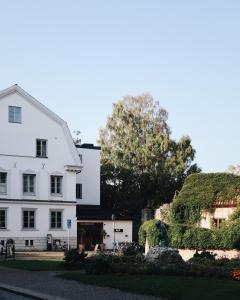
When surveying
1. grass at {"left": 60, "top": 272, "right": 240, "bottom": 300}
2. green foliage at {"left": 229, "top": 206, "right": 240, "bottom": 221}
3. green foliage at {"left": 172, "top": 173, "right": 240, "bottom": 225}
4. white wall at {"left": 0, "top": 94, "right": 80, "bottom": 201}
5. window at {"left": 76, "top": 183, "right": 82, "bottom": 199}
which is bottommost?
grass at {"left": 60, "top": 272, "right": 240, "bottom": 300}

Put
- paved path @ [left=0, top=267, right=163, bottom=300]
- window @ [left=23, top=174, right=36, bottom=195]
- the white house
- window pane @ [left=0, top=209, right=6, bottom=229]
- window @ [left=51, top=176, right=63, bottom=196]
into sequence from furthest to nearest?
window @ [left=51, top=176, right=63, bottom=196] < window @ [left=23, top=174, right=36, bottom=195] < the white house < window pane @ [left=0, top=209, right=6, bottom=229] < paved path @ [left=0, top=267, right=163, bottom=300]

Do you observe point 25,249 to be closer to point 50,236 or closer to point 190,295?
point 50,236

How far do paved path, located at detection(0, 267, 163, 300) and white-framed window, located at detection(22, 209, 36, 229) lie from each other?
87.8 ft

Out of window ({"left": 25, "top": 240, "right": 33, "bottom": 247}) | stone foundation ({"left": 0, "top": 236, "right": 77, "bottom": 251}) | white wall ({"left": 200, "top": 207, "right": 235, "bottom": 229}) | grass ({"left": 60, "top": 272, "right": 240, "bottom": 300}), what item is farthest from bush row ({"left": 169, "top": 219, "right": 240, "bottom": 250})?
window ({"left": 25, "top": 240, "right": 33, "bottom": 247})

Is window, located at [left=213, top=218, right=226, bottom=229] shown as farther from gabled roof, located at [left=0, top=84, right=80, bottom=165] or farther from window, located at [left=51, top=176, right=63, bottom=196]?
gabled roof, located at [left=0, top=84, right=80, bottom=165]

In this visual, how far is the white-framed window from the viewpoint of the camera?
50844mm

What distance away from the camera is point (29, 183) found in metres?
51.6

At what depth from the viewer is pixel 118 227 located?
5719cm

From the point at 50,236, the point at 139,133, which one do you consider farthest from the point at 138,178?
the point at 50,236

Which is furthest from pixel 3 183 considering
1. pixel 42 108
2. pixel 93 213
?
pixel 93 213

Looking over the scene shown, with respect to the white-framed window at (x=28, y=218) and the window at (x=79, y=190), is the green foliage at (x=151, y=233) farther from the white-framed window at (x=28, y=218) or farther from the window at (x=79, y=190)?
the window at (x=79, y=190)

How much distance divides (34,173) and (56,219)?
15.3 feet

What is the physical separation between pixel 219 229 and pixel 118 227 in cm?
2556

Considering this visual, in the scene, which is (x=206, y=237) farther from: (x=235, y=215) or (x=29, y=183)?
(x=29, y=183)
